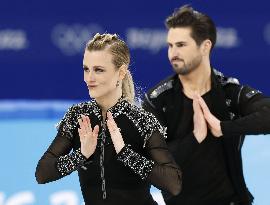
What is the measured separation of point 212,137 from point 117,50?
1.21 metres

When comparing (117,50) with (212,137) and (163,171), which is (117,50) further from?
(212,137)

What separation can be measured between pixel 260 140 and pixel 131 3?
Result: 2.63m

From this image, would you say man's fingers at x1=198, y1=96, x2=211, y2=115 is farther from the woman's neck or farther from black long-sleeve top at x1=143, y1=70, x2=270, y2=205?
the woman's neck

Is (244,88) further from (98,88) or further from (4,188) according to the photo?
(4,188)

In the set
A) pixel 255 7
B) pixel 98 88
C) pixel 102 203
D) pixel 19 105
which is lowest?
pixel 102 203

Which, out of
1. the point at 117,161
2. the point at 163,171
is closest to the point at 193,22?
the point at 117,161

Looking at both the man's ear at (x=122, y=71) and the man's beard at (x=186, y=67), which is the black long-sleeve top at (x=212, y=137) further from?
the man's ear at (x=122, y=71)

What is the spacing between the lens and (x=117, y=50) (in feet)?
15.0

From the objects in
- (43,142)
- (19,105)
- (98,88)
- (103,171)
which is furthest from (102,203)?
(19,105)

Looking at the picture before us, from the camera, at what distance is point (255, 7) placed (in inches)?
393

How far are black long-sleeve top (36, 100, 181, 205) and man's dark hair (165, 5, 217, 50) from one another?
4.51 ft

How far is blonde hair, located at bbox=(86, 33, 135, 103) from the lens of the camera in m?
4.54

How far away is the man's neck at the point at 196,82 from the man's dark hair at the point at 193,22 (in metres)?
0.25

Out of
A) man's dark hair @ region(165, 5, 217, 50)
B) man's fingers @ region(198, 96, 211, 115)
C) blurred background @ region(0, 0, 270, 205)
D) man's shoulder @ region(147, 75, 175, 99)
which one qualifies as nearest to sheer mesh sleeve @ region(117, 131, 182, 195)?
man's fingers @ region(198, 96, 211, 115)
